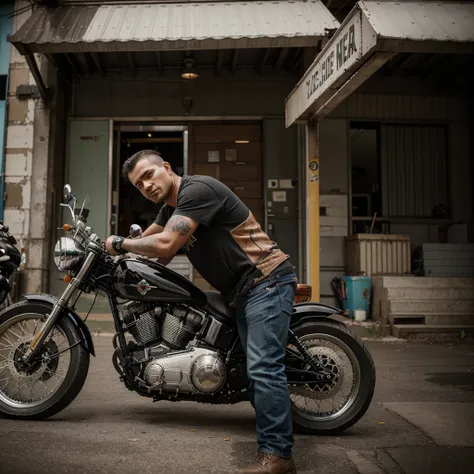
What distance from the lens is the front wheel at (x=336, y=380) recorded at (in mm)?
3559

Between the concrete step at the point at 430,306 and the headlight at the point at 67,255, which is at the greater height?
the headlight at the point at 67,255

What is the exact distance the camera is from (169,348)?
11.7ft

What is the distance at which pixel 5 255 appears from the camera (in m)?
5.18

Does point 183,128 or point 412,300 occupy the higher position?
point 183,128

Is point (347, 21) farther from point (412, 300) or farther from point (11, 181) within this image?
point (11, 181)

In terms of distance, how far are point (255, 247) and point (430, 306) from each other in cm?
620

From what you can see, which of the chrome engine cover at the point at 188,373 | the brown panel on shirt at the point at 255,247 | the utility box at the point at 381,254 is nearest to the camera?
the brown panel on shirt at the point at 255,247

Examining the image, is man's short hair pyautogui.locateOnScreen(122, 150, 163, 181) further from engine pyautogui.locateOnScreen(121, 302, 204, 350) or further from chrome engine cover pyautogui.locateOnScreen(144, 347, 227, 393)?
chrome engine cover pyautogui.locateOnScreen(144, 347, 227, 393)

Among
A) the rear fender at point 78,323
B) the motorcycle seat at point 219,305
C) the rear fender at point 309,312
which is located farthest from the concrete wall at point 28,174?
the rear fender at point 309,312

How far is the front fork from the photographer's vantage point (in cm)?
361

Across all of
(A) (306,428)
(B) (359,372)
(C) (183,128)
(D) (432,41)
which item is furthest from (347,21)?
(C) (183,128)

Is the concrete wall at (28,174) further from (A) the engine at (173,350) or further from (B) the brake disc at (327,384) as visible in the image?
(B) the brake disc at (327,384)

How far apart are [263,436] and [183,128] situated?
8.38 m

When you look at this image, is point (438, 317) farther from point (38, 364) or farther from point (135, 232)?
point (38, 364)
